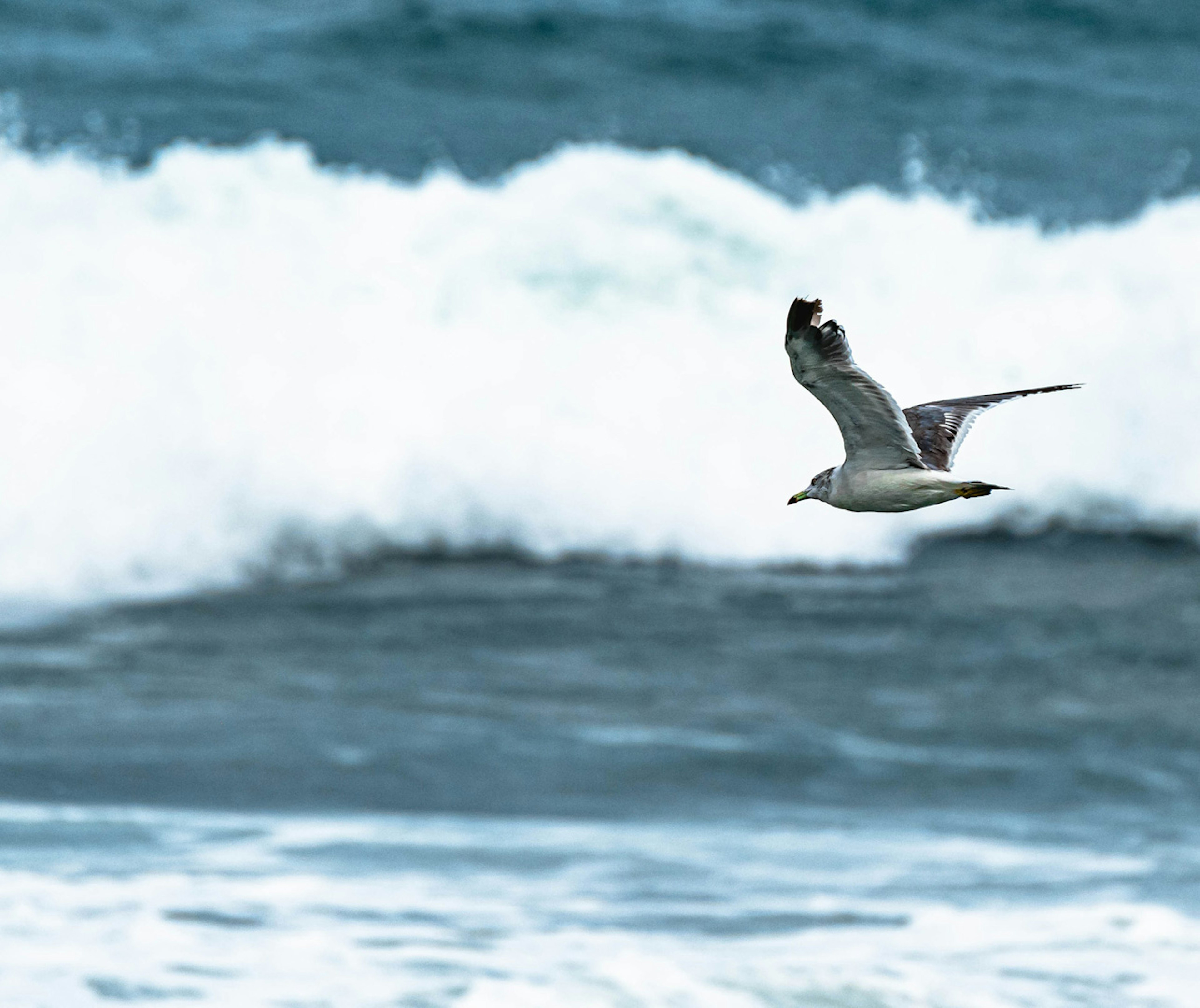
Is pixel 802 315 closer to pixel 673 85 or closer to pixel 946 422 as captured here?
pixel 946 422


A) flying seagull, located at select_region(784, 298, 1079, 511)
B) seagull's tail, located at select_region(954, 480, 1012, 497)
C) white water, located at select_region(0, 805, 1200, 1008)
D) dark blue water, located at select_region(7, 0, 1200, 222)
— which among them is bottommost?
white water, located at select_region(0, 805, 1200, 1008)

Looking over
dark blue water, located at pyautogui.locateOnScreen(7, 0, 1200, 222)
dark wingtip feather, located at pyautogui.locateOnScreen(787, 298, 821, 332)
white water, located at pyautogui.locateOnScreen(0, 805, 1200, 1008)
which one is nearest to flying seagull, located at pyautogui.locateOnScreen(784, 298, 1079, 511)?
dark wingtip feather, located at pyautogui.locateOnScreen(787, 298, 821, 332)

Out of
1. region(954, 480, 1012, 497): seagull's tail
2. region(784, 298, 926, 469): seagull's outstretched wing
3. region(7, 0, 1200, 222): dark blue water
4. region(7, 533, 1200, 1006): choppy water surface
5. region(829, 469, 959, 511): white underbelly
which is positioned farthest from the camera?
region(7, 0, 1200, 222): dark blue water

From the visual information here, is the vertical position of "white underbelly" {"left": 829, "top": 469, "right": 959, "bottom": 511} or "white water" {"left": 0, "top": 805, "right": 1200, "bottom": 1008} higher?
"white underbelly" {"left": 829, "top": 469, "right": 959, "bottom": 511}

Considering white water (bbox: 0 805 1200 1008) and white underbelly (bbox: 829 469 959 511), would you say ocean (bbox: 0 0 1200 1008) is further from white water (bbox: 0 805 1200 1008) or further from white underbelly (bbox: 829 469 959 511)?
white underbelly (bbox: 829 469 959 511)

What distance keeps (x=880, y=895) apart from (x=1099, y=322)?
266 inches

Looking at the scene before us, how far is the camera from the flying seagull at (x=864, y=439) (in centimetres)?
489

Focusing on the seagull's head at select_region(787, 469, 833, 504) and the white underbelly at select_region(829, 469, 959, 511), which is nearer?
the white underbelly at select_region(829, 469, 959, 511)

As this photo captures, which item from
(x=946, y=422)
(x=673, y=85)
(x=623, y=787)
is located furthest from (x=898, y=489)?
(x=673, y=85)

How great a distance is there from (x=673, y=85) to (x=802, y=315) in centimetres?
1284

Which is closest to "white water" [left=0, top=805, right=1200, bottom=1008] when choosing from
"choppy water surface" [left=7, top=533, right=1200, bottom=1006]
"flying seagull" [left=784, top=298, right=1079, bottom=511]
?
"choppy water surface" [left=7, top=533, right=1200, bottom=1006]

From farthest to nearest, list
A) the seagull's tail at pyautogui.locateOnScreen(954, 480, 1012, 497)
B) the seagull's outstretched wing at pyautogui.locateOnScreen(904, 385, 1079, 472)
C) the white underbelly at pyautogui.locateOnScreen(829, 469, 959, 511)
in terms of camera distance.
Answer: the seagull's outstretched wing at pyautogui.locateOnScreen(904, 385, 1079, 472), the white underbelly at pyautogui.locateOnScreen(829, 469, 959, 511), the seagull's tail at pyautogui.locateOnScreen(954, 480, 1012, 497)

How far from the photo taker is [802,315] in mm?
4871

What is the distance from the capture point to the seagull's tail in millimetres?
4773
